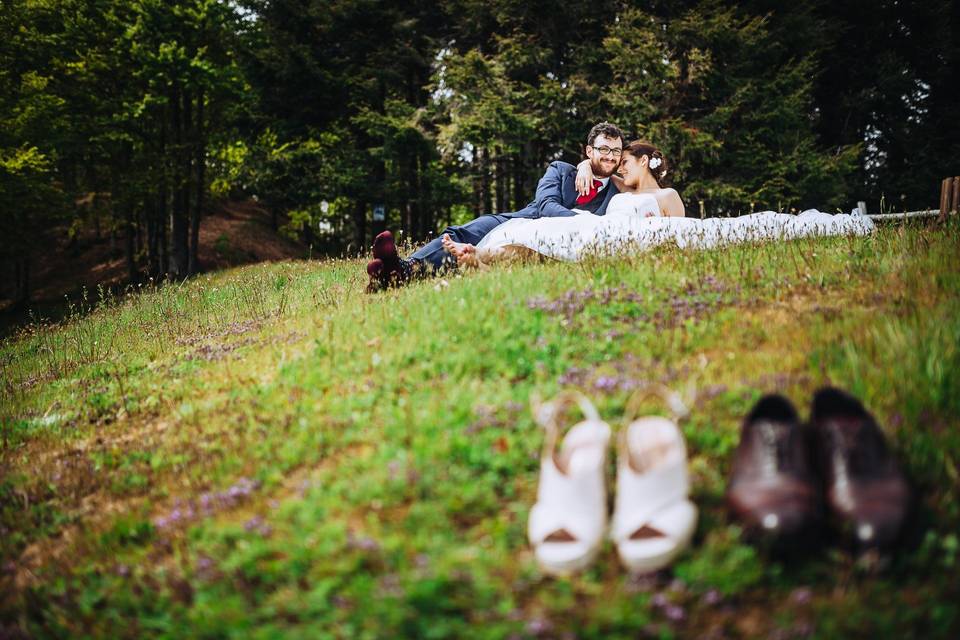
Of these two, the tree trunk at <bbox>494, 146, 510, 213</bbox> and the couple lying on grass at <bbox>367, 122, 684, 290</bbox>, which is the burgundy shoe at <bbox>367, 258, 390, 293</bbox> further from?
the tree trunk at <bbox>494, 146, 510, 213</bbox>

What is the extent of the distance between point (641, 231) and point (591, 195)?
6.50 ft

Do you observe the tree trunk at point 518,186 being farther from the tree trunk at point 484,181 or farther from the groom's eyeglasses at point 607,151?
the groom's eyeglasses at point 607,151

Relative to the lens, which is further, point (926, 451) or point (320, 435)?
point (320, 435)

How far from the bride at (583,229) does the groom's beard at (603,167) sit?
5.2 inches

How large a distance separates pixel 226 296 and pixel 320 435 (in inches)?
341

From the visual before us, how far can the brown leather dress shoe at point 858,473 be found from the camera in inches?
87.0

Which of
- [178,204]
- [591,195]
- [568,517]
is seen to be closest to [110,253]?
[178,204]

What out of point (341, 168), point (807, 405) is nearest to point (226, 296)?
point (807, 405)

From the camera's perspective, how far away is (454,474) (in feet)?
9.66

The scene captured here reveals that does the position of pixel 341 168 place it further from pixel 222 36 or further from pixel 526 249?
pixel 526 249

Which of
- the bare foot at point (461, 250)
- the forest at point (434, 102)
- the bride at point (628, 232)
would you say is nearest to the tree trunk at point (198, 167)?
the forest at point (434, 102)

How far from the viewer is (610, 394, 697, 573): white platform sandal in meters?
2.28

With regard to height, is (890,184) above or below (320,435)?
above

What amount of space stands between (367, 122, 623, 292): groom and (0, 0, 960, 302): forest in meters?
9.35
